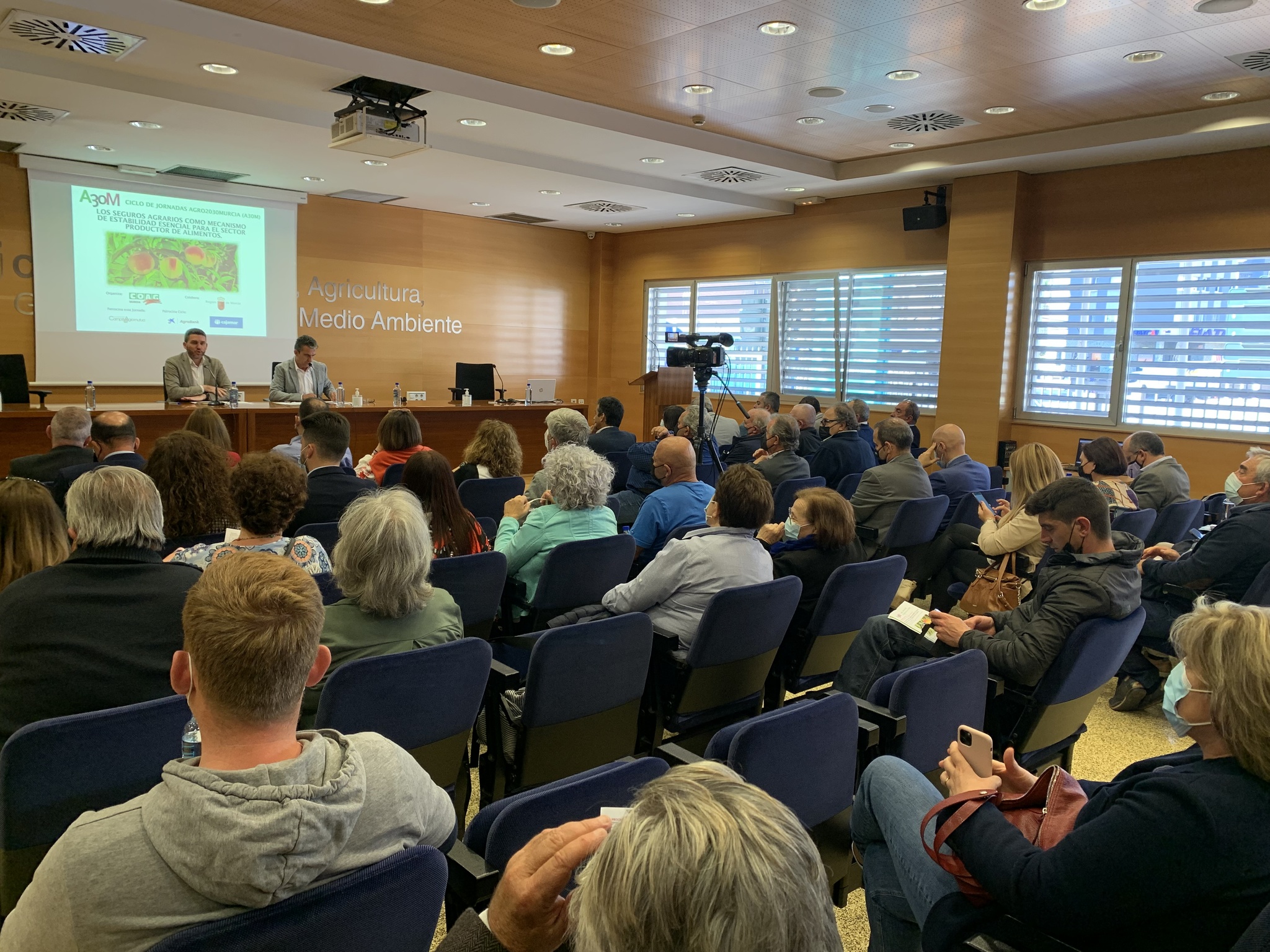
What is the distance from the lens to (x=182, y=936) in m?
1.04

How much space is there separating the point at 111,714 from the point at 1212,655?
2.04 metres

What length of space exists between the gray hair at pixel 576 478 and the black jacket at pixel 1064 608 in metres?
1.70

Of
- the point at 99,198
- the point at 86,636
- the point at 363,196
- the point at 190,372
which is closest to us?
the point at 86,636

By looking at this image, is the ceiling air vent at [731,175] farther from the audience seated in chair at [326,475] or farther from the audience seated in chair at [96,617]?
the audience seated in chair at [96,617]

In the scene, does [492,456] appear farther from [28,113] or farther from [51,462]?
[28,113]

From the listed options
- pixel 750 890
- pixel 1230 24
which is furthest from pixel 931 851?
pixel 1230 24

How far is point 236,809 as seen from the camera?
1.09 m

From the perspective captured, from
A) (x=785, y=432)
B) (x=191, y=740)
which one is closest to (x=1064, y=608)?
(x=191, y=740)

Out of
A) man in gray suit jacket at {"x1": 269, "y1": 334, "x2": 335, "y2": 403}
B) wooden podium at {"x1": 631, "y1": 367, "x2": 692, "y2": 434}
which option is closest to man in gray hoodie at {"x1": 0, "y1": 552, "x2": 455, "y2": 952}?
man in gray suit jacket at {"x1": 269, "y1": 334, "x2": 335, "y2": 403}

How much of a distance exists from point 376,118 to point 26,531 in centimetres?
445

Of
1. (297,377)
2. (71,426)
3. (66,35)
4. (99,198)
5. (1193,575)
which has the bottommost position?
(1193,575)

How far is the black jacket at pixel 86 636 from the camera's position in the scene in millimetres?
1972

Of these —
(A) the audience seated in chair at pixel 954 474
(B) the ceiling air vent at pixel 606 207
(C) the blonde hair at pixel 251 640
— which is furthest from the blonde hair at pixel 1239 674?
(B) the ceiling air vent at pixel 606 207

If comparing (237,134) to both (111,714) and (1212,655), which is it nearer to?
(111,714)
